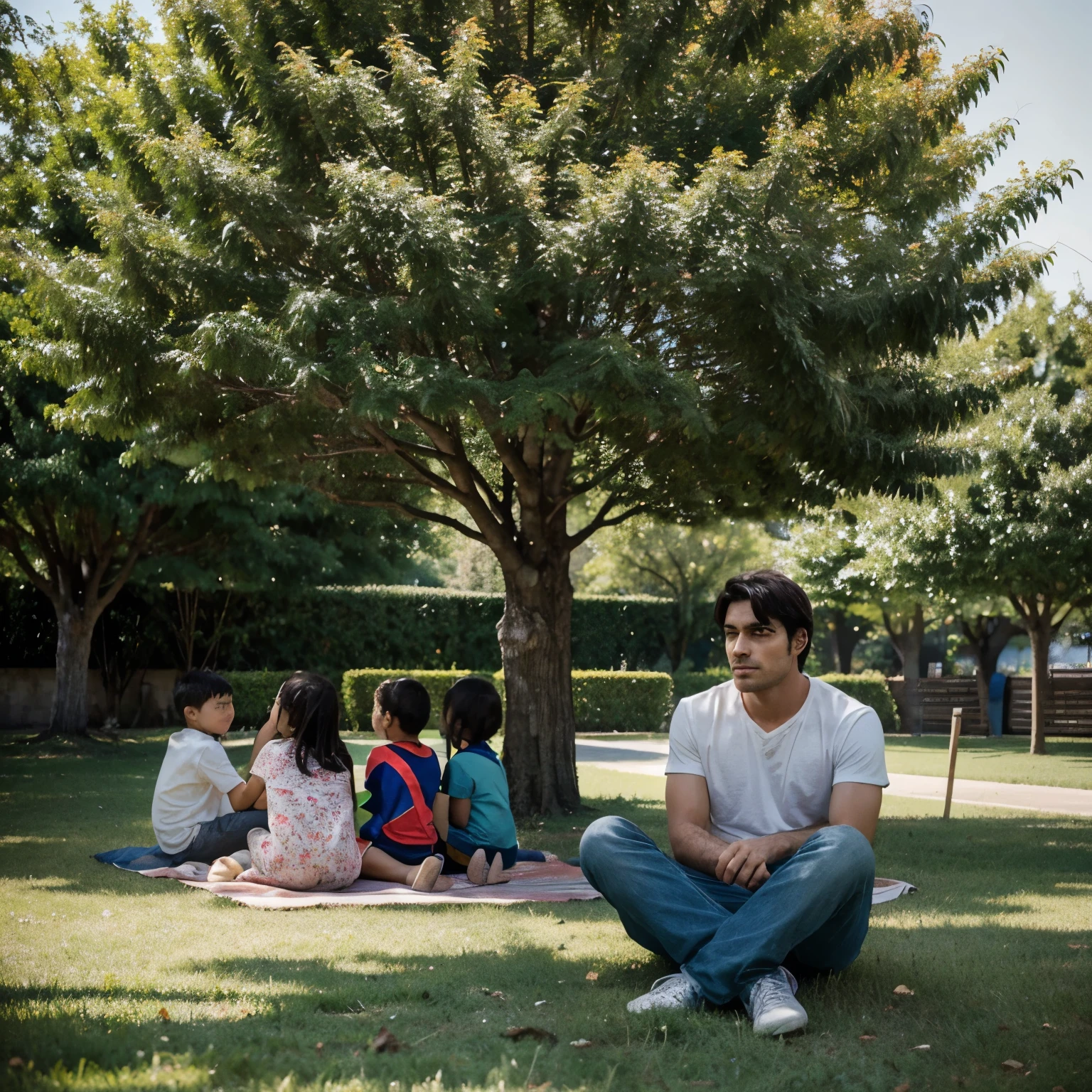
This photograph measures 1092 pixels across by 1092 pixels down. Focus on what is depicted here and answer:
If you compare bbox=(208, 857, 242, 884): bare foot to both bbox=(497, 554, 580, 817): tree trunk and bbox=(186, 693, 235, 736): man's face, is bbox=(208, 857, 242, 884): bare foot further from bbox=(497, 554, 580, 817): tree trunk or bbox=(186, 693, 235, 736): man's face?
bbox=(497, 554, 580, 817): tree trunk

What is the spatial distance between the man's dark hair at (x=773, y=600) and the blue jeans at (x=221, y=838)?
3.90 metres

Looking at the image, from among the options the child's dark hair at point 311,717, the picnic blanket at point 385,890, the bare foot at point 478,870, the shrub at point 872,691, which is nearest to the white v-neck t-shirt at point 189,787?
the picnic blanket at point 385,890

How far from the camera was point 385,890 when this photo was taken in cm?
597

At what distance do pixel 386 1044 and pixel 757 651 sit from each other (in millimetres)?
1638

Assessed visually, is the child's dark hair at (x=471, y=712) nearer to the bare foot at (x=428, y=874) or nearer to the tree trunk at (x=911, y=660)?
the bare foot at (x=428, y=874)

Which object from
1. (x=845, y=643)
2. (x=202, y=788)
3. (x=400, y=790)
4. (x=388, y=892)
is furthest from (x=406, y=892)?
(x=845, y=643)

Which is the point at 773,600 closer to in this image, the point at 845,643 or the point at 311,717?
the point at 311,717

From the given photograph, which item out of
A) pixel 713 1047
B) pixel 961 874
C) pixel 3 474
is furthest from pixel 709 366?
pixel 3 474

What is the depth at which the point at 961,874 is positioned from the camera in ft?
22.7

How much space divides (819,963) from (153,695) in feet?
68.1

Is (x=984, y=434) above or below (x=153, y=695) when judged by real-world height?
above

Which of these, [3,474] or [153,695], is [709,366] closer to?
[3,474]

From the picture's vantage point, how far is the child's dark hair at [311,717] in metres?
5.83

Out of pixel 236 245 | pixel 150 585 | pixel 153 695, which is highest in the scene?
pixel 236 245
